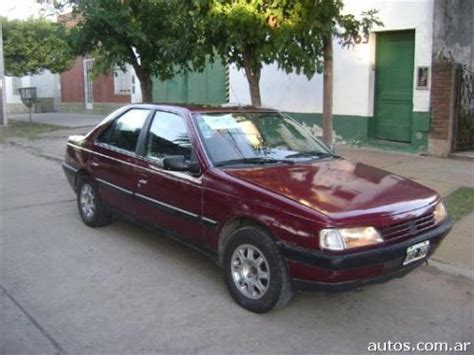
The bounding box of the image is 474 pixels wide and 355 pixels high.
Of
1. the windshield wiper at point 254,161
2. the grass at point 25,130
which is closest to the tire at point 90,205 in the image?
the windshield wiper at point 254,161

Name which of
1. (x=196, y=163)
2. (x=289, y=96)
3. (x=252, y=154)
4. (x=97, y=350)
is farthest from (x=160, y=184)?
(x=289, y=96)

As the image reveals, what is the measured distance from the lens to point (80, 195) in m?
6.85

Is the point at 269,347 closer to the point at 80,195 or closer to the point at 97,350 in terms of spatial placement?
the point at 97,350

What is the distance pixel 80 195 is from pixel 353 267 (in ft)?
13.3

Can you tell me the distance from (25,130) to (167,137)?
45.3 ft

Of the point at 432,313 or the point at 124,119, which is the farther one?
the point at 124,119

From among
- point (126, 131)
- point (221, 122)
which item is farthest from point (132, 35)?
point (221, 122)

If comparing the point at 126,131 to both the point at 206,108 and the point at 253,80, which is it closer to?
the point at 206,108

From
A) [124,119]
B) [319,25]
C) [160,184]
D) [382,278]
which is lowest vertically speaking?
[382,278]

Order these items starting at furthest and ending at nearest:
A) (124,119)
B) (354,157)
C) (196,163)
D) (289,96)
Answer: (289,96), (354,157), (124,119), (196,163)

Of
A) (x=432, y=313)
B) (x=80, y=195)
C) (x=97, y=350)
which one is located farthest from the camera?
(x=80, y=195)

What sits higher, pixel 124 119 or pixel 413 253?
pixel 124 119

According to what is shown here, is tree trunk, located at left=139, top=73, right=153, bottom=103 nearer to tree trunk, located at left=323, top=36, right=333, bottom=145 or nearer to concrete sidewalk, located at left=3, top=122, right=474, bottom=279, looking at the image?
concrete sidewalk, located at left=3, top=122, right=474, bottom=279

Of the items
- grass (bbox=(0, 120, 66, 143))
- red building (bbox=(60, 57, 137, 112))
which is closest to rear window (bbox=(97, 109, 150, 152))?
grass (bbox=(0, 120, 66, 143))
